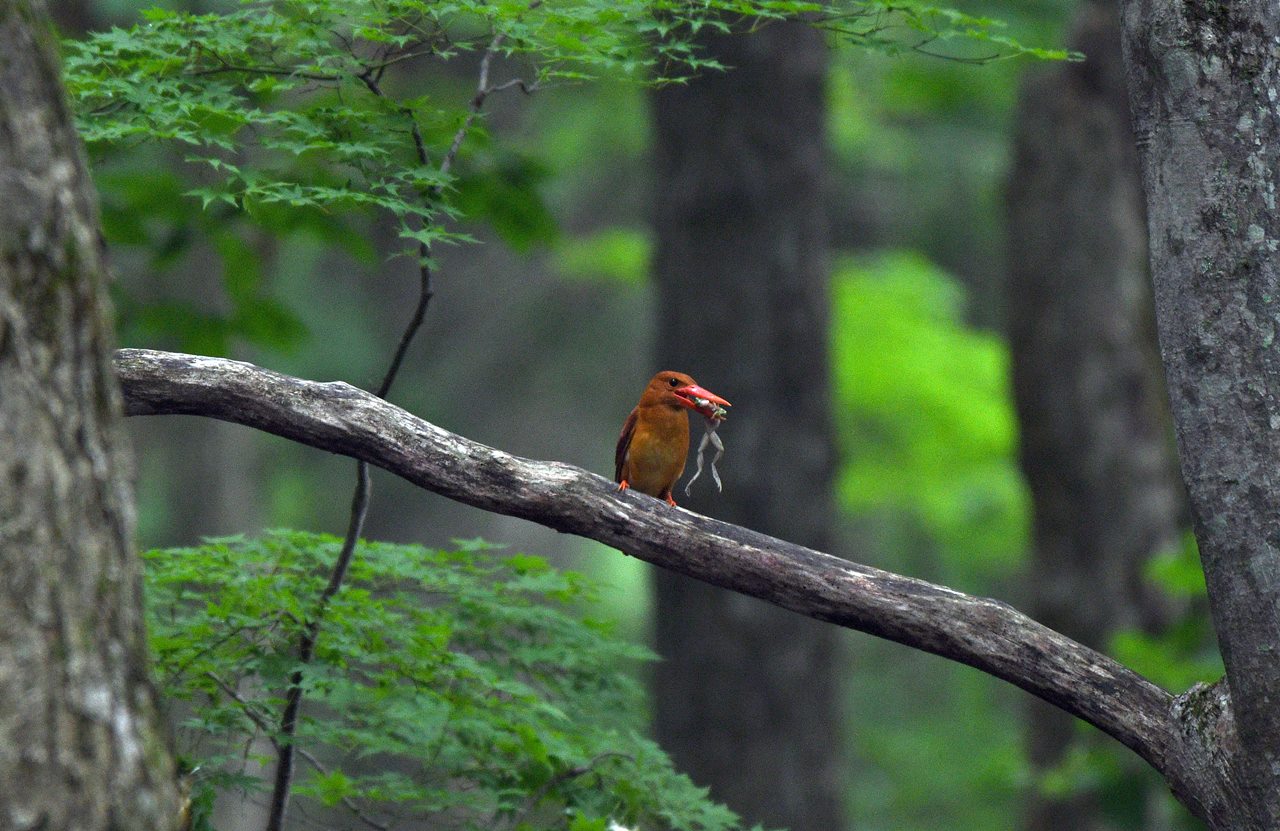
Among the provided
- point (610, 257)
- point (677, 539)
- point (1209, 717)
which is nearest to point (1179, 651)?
point (1209, 717)

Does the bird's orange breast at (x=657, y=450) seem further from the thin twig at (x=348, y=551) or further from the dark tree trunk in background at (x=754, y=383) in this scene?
the dark tree trunk in background at (x=754, y=383)

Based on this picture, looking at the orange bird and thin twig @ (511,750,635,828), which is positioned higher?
the orange bird

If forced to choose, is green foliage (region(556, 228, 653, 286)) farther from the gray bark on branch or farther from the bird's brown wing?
the gray bark on branch

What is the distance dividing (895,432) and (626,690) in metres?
10.7

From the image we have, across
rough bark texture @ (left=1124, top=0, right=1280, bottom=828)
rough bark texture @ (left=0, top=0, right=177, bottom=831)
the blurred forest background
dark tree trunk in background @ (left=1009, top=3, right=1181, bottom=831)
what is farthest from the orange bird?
dark tree trunk in background @ (left=1009, top=3, right=1181, bottom=831)

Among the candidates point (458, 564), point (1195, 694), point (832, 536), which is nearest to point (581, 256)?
point (832, 536)

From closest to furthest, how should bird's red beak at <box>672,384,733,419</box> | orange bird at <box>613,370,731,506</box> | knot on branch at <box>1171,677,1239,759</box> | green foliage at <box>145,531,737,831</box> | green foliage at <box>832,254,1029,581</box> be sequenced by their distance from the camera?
knot on branch at <box>1171,677,1239,759</box> < green foliage at <box>145,531,737,831</box> < bird's red beak at <box>672,384,733,419</box> < orange bird at <box>613,370,731,506</box> < green foliage at <box>832,254,1029,581</box>

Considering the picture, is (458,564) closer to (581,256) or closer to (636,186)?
(581,256)

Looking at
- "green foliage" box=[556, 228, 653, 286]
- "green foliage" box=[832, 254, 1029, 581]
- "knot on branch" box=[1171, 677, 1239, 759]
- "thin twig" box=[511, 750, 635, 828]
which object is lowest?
"green foliage" box=[832, 254, 1029, 581]

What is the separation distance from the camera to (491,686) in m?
3.22

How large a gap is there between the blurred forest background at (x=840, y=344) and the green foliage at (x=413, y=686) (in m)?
0.38

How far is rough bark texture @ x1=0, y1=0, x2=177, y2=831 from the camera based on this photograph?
170 centimetres

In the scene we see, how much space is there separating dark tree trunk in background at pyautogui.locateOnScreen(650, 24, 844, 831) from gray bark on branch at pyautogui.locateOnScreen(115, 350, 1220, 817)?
12.0 ft

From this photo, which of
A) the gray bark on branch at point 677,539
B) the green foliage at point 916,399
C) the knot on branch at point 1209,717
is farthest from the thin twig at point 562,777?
the green foliage at point 916,399
